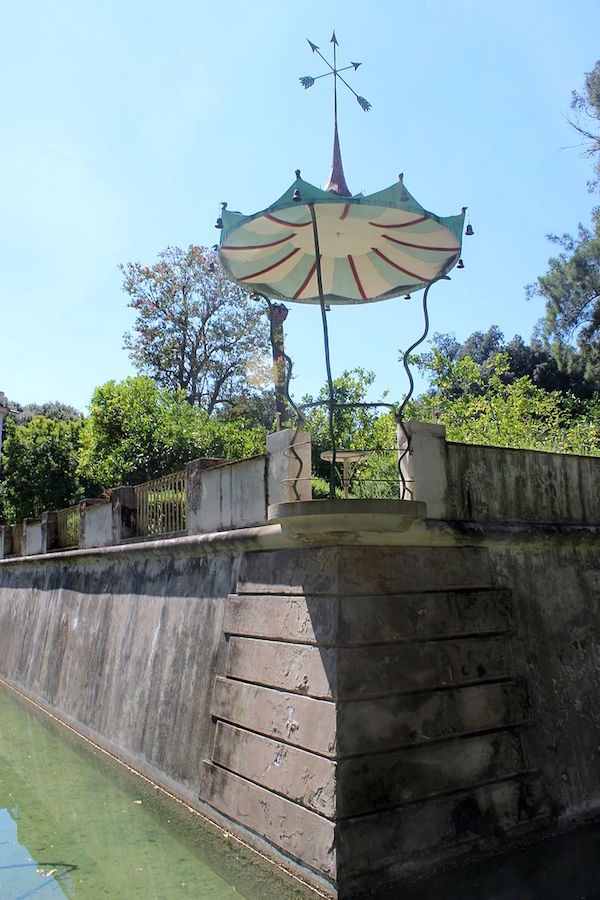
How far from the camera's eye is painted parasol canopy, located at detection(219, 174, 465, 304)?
5059 mm

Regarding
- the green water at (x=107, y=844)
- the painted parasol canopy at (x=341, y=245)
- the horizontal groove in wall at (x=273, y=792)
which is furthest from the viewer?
the painted parasol canopy at (x=341, y=245)

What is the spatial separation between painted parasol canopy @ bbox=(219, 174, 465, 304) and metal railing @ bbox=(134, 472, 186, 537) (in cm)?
258

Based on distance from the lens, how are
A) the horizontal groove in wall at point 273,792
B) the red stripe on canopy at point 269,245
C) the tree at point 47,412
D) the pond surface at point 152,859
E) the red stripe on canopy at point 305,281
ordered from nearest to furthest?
the horizontal groove in wall at point 273,792, the pond surface at point 152,859, the red stripe on canopy at point 269,245, the red stripe on canopy at point 305,281, the tree at point 47,412

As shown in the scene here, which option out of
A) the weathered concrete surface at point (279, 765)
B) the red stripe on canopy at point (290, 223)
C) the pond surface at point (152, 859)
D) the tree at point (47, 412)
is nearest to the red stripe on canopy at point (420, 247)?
the red stripe on canopy at point (290, 223)

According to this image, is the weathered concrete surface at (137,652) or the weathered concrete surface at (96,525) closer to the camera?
the weathered concrete surface at (137,652)

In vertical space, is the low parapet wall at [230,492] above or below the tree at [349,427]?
below

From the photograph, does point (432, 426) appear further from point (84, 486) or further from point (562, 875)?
point (84, 486)

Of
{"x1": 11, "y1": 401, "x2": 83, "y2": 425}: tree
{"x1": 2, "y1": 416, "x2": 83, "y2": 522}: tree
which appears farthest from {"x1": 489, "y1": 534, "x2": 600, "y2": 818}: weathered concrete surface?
{"x1": 11, "y1": 401, "x2": 83, "y2": 425}: tree

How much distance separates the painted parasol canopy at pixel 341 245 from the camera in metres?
5.06

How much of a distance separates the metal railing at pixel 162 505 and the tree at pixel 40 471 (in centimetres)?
1071

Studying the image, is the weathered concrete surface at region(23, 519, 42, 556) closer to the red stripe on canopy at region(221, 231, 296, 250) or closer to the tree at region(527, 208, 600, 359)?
the red stripe on canopy at region(221, 231, 296, 250)

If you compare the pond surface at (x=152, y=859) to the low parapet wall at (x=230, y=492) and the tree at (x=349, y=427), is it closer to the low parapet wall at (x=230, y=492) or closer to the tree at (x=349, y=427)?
the low parapet wall at (x=230, y=492)

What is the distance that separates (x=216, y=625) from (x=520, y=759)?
2.73 m

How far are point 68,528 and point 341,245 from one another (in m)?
7.93
